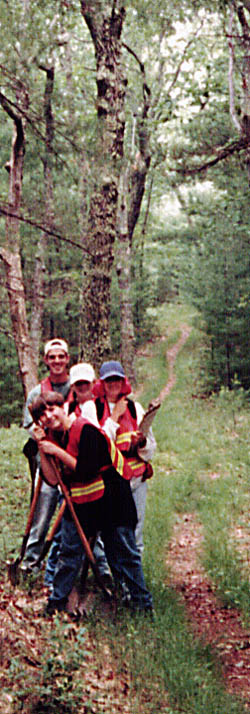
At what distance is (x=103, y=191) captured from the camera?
7.12 m

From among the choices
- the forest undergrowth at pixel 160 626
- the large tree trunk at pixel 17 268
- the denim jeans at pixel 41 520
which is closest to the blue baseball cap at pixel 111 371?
the denim jeans at pixel 41 520

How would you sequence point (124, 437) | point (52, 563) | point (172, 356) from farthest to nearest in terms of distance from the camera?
point (172, 356) → point (52, 563) → point (124, 437)

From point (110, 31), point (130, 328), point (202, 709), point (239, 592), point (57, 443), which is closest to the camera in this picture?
point (202, 709)

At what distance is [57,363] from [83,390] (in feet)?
2.43

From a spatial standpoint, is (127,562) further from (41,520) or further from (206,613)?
(206,613)

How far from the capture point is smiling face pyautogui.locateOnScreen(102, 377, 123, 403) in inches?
210

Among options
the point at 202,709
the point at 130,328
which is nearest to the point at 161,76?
the point at 130,328

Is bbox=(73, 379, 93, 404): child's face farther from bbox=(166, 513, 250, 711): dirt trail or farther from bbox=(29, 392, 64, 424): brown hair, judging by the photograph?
bbox=(166, 513, 250, 711): dirt trail

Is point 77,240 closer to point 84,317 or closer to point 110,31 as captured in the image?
point 84,317

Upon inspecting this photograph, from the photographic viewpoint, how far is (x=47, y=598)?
541 centimetres

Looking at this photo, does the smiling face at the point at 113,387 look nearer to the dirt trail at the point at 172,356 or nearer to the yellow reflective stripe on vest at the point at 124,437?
the yellow reflective stripe on vest at the point at 124,437

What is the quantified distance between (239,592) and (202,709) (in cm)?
214

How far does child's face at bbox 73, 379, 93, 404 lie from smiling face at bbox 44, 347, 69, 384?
0.67 m

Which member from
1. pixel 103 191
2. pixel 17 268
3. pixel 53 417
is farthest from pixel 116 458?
pixel 17 268
